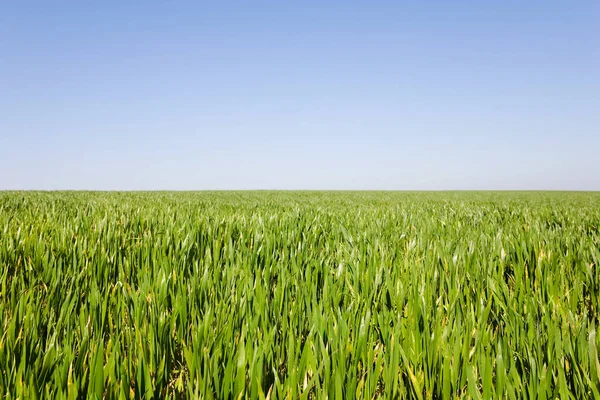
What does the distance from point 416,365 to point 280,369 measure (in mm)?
487

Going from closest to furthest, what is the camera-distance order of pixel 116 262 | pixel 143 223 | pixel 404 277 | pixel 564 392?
pixel 564 392
pixel 404 277
pixel 116 262
pixel 143 223

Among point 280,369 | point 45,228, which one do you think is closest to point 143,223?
point 45,228

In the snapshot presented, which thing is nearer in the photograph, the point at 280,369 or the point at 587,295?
the point at 280,369

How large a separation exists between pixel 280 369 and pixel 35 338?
3.01 feet

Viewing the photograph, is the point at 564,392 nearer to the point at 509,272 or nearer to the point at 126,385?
the point at 126,385

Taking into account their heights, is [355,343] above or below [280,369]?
above

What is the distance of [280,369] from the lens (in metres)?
1.34

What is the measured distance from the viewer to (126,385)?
102 centimetres

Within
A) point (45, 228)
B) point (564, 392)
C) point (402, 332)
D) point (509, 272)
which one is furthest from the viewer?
point (45, 228)

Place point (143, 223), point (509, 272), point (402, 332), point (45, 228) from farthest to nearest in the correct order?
1. point (143, 223)
2. point (45, 228)
3. point (509, 272)
4. point (402, 332)

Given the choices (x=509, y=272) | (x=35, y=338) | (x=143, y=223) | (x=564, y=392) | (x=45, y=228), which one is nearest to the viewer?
(x=564, y=392)

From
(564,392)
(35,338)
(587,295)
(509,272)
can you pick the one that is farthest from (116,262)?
(587,295)

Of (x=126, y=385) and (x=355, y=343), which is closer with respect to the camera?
(x=126, y=385)

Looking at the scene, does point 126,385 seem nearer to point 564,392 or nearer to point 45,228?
point 564,392
